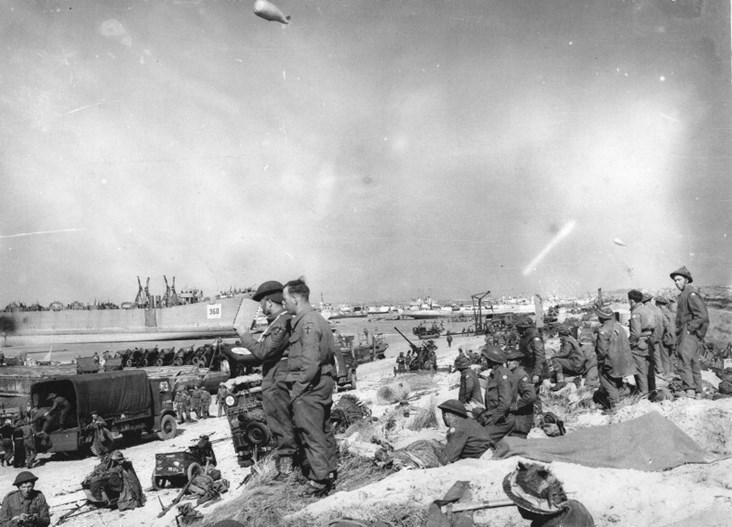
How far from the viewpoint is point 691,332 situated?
7.43 m

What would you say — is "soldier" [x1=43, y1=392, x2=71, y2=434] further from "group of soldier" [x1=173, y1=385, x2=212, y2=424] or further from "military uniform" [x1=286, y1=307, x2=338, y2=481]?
"military uniform" [x1=286, y1=307, x2=338, y2=481]

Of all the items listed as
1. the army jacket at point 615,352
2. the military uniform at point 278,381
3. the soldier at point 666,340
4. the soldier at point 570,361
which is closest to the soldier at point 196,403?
the soldier at point 570,361

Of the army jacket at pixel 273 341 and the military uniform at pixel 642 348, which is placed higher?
the army jacket at pixel 273 341

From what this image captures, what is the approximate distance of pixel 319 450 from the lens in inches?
177

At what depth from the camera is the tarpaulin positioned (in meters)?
4.93

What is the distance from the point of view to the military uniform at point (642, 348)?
8.34 m

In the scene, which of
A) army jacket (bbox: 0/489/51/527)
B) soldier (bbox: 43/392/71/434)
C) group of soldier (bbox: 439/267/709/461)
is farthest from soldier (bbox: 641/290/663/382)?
soldier (bbox: 43/392/71/434)

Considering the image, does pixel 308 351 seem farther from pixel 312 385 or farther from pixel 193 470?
pixel 193 470

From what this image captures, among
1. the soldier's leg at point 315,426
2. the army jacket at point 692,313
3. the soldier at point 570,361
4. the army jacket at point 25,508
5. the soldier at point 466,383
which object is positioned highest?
the army jacket at point 692,313

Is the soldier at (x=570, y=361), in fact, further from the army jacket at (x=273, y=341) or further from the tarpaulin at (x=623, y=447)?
the army jacket at (x=273, y=341)

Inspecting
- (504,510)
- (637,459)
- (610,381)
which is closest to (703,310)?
(610,381)

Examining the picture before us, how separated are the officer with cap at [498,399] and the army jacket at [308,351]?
264 centimetres

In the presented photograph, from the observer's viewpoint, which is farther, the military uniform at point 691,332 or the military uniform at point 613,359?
the military uniform at point 613,359

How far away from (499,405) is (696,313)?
3.47 m
